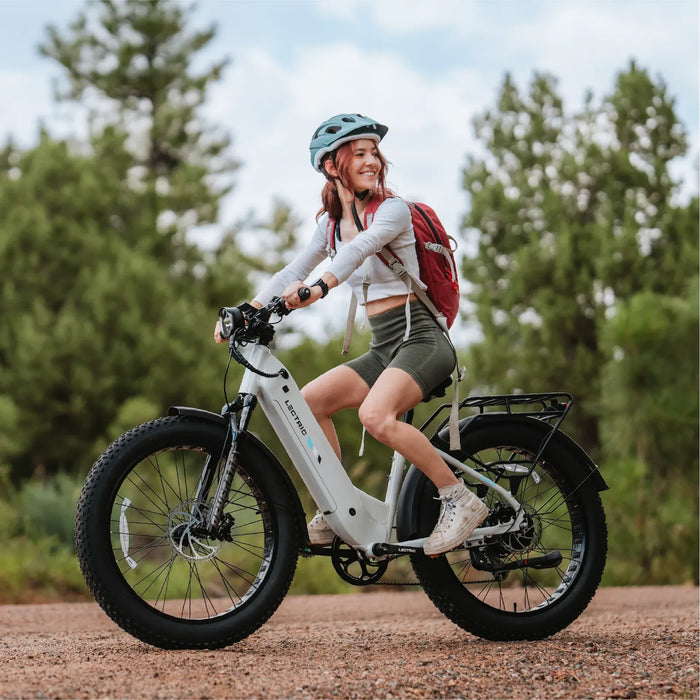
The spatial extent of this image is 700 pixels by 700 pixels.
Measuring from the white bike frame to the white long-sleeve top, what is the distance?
38cm

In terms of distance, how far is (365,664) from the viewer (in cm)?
328

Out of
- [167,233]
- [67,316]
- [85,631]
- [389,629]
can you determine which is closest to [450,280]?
[389,629]

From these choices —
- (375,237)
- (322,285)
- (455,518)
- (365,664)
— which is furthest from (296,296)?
(365,664)

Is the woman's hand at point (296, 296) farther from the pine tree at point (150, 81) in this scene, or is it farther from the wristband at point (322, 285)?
the pine tree at point (150, 81)

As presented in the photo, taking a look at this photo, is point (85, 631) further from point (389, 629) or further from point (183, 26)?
point (183, 26)

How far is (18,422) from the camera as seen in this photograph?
534 inches

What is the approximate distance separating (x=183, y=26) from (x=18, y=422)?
416 inches

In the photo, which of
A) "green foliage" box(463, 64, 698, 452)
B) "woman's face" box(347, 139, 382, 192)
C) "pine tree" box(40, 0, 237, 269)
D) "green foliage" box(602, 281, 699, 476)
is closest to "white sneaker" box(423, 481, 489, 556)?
"woman's face" box(347, 139, 382, 192)

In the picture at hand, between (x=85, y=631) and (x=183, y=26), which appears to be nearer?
(x=85, y=631)

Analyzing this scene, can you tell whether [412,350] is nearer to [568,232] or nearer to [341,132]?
[341,132]

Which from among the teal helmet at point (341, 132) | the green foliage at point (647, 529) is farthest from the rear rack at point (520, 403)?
the green foliage at point (647, 529)

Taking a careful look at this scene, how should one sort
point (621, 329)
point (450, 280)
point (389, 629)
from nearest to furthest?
1. point (450, 280)
2. point (389, 629)
3. point (621, 329)

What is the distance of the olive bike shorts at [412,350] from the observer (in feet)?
12.2

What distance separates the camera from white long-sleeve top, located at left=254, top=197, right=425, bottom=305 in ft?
11.7
